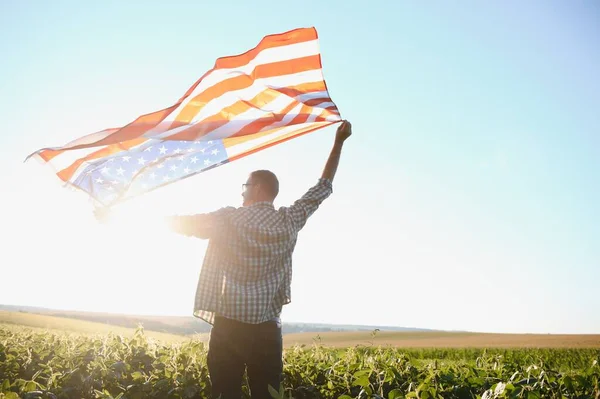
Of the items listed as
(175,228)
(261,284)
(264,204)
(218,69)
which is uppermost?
(218,69)

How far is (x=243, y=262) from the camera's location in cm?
298

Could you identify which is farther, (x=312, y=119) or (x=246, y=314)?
(x=312, y=119)

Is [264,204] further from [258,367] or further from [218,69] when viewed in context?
[218,69]

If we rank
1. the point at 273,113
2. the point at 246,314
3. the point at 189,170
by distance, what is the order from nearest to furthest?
the point at 246,314
the point at 189,170
the point at 273,113

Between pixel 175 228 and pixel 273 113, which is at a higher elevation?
pixel 273 113

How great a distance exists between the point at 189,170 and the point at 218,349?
2.02 meters

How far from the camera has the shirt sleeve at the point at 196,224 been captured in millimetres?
2977

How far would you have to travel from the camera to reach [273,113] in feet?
15.3

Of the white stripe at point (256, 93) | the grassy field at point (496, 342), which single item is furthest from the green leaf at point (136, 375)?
the grassy field at point (496, 342)

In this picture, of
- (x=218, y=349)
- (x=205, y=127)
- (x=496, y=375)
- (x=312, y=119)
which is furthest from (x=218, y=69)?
(x=496, y=375)

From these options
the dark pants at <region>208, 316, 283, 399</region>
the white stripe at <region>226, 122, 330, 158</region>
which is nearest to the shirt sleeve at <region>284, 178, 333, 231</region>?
the dark pants at <region>208, 316, 283, 399</region>

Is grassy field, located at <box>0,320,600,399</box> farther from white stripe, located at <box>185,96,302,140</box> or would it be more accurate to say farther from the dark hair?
white stripe, located at <box>185,96,302,140</box>

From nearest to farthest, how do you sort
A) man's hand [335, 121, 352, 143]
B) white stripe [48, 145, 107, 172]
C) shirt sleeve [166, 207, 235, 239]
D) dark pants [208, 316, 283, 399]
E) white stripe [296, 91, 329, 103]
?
dark pants [208, 316, 283, 399]
shirt sleeve [166, 207, 235, 239]
white stripe [48, 145, 107, 172]
man's hand [335, 121, 352, 143]
white stripe [296, 91, 329, 103]

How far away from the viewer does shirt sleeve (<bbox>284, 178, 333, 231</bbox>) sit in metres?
3.33
